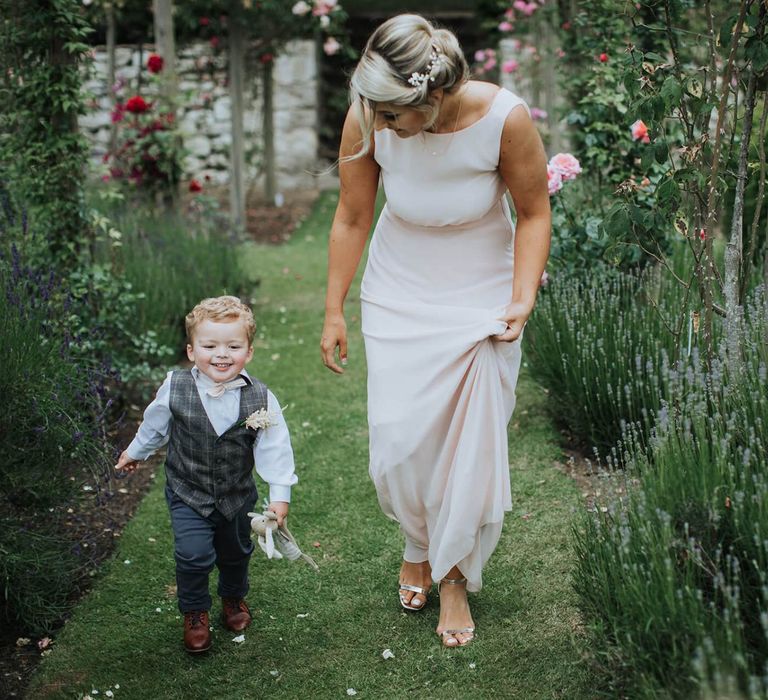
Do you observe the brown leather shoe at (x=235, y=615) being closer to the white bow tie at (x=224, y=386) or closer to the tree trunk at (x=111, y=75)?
the white bow tie at (x=224, y=386)

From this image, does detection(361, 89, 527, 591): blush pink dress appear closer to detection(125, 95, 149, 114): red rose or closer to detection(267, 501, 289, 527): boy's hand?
detection(267, 501, 289, 527): boy's hand

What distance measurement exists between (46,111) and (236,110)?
566 cm

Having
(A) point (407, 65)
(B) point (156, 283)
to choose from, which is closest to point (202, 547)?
(A) point (407, 65)

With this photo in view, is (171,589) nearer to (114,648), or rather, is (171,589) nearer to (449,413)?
(114,648)

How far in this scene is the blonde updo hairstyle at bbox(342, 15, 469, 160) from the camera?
271cm

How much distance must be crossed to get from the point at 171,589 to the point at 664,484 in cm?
193

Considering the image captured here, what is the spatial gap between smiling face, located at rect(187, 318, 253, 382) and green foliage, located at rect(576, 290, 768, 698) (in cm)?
114

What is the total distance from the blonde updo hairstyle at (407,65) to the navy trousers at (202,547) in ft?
4.40

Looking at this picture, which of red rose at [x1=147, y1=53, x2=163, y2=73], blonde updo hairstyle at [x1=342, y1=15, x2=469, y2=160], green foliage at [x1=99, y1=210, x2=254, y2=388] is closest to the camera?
blonde updo hairstyle at [x1=342, y1=15, x2=469, y2=160]

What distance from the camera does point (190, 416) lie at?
3.00 metres

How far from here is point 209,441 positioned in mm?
3012

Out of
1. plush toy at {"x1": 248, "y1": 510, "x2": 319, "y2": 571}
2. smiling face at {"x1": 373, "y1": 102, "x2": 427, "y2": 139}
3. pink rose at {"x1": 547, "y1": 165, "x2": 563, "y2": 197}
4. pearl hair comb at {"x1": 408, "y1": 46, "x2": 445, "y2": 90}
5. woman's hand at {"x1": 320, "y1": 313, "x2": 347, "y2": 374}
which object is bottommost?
plush toy at {"x1": 248, "y1": 510, "x2": 319, "y2": 571}

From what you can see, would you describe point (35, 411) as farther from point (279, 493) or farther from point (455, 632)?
point (455, 632)

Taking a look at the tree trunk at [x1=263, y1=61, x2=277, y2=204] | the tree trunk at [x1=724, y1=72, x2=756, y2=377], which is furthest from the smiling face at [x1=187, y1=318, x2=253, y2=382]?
the tree trunk at [x1=263, y1=61, x2=277, y2=204]
